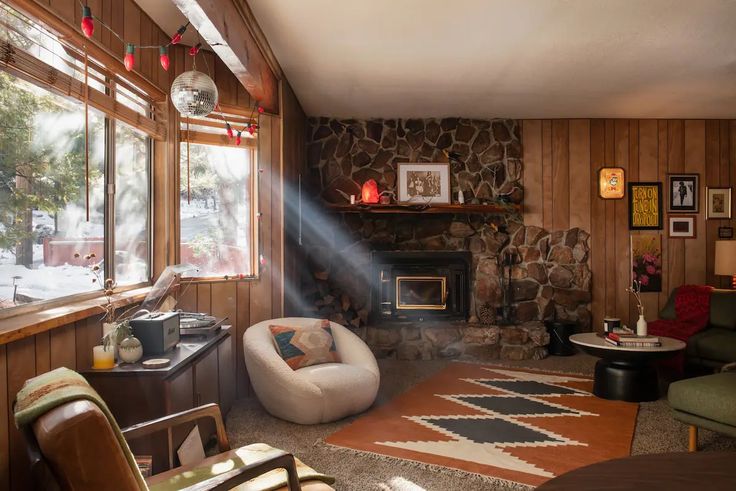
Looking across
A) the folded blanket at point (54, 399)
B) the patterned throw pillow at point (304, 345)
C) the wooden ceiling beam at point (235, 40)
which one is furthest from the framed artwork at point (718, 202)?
the folded blanket at point (54, 399)

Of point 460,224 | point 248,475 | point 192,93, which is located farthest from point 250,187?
point 248,475

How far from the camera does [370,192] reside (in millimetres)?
5457

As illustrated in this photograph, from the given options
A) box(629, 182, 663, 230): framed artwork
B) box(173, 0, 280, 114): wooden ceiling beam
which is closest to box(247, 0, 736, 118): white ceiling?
box(173, 0, 280, 114): wooden ceiling beam

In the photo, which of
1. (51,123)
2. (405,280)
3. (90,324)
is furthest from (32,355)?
(405,280)

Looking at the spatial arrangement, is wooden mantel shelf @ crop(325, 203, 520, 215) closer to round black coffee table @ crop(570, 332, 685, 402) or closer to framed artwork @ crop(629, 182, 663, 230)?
framed artwork @ crop(629, 182, 663, 230)

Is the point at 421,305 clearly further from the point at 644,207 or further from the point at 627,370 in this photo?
the point at 644,207

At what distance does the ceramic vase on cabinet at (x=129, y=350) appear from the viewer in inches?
93.7

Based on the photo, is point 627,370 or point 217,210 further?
point 217,210

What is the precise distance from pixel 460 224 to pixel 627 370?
7.68 ft

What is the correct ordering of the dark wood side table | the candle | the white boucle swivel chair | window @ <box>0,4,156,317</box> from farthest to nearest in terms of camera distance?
1. the white boucle swivel chair
2. the candle
3. the dark wood side table
4. window @ <box>0,4,156,317</box>

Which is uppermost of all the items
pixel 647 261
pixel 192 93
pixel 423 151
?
pixel 423 151

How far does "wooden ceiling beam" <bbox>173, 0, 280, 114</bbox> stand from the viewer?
2.45 m

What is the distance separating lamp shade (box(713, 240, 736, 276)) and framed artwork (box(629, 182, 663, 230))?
29.4 inches

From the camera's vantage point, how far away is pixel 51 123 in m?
2.30
